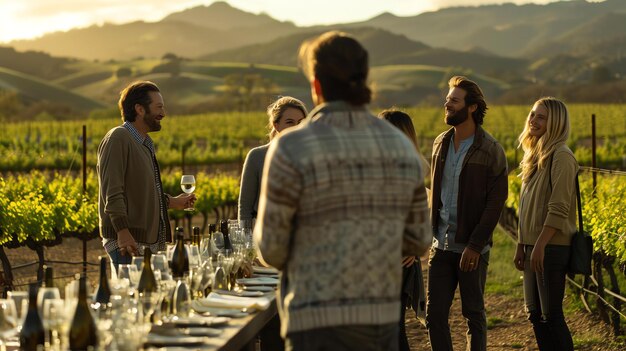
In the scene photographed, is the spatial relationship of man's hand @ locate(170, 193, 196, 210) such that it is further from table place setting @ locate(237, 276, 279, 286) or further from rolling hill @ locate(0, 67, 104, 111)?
rolling hill @ locate(0, 67, 104, 111)

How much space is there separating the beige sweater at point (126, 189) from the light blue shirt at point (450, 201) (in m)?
1.40

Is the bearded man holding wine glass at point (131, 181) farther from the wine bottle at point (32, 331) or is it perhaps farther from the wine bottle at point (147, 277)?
the wine bottle at point (32, 331)

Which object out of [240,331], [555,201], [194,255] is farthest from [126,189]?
[555,201]

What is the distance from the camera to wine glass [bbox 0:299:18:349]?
2.93 metres

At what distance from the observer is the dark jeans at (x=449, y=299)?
187 inches

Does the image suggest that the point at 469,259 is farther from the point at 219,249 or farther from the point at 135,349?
the point at 135,349

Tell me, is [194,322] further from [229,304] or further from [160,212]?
[160,212]

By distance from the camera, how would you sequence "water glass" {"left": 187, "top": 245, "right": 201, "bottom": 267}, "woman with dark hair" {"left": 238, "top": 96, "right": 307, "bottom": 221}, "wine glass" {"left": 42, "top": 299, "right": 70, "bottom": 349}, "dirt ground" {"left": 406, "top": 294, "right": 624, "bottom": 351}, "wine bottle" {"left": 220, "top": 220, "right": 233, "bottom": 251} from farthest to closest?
"dirt ground" {"left": 406, "top": 294, "right": 624, "bottom": 351}, "woman with dark hair" {"left": 238, "top": 96, "right": 307, "bottom": 221}, "wine bottle" {"left": 220, "top": 220, "right": 233, "bottom": 251}, "water glass" {"left": 187, "top": 245, "right": 201, "bottom": 267}, "wine glass" {"left": 42, "top": 299, "right": 70, "bottom": 349}

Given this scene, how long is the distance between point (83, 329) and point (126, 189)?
2.09 m

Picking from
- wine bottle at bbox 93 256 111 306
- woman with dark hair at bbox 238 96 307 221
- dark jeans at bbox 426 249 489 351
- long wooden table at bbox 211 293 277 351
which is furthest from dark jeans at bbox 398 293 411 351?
wine bottle at bbox 93 256 111 306

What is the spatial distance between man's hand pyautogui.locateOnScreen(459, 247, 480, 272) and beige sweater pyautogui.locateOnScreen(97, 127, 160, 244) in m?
1.51

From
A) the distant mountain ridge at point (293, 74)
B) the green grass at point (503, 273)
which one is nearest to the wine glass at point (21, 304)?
the green grass at point (503, 273)

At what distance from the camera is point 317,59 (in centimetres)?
265

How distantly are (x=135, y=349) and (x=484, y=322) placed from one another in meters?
2.57
